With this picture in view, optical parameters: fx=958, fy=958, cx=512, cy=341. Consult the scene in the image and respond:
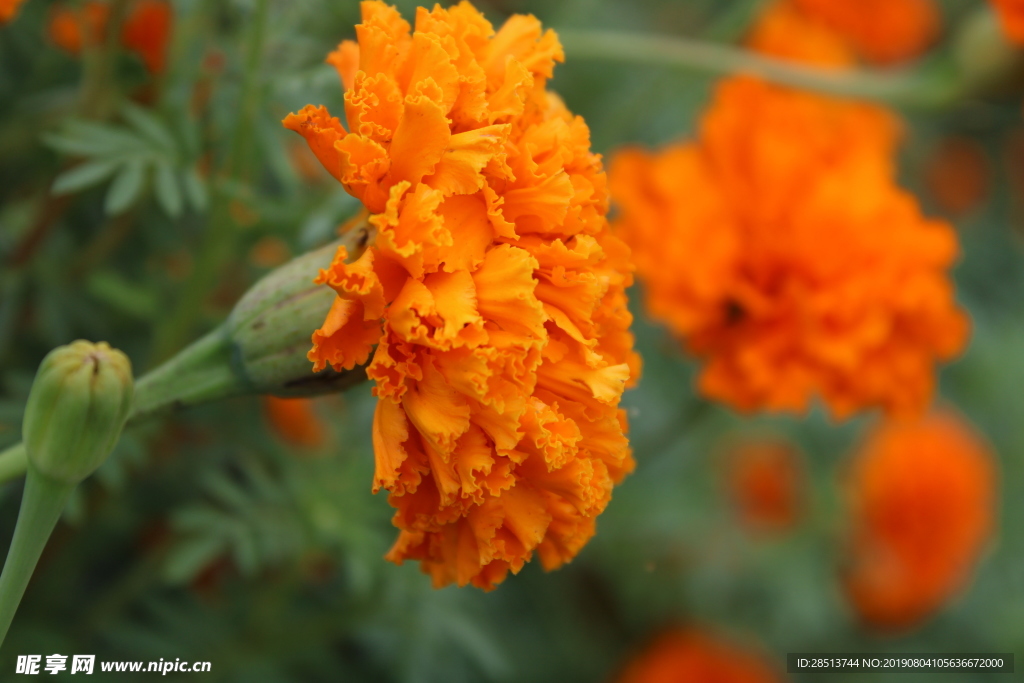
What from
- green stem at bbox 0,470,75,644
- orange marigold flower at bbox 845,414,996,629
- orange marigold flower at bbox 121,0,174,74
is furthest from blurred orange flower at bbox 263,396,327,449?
orange marigold flower at bbox 845,414,996,629

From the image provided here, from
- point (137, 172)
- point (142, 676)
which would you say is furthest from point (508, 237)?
point (142, 676)

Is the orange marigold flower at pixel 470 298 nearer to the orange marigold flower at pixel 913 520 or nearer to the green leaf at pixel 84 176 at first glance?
the green leaf at pixel 84 176

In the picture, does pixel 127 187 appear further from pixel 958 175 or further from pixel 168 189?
pixel 958 175

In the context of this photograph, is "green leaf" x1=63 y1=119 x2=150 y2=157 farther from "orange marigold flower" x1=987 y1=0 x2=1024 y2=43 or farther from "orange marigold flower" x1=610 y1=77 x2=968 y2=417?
"orange marigold flower" x1=987 y1=0 x2=1024 y2=43

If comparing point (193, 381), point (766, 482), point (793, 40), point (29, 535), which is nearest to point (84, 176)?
point (193, 381)

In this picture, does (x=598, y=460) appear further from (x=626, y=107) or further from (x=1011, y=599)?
(x=1011, y=599)

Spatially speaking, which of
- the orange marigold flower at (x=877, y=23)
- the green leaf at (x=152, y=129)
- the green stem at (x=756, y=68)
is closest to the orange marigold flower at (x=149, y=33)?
the green leaf at (x=152, y=129)
